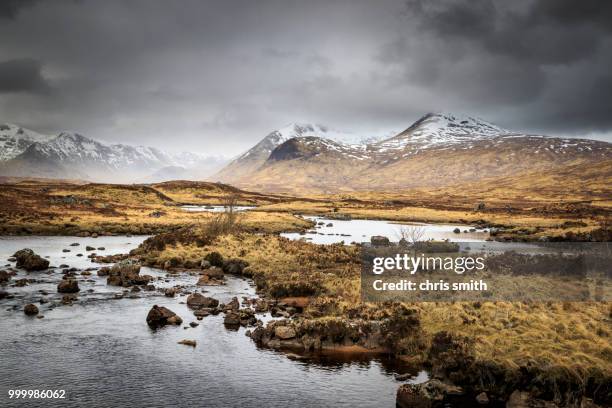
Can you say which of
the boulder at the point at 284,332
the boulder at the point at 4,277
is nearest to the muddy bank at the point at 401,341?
the boulder at the point at 284,332

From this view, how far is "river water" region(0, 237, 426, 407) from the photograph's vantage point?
22.0m

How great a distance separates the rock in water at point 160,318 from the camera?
3247 centimetres

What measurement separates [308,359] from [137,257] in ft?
122

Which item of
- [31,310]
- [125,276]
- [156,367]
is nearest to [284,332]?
[156,367]

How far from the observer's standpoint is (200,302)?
1480 inches

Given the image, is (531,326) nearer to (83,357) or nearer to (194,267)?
(83,357)

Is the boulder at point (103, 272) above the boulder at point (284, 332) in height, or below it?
above

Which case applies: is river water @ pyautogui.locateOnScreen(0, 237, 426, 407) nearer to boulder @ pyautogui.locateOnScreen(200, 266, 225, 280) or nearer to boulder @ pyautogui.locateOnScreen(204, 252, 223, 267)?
boulder @ pyautogui.locateOnScreen(200, 266, 225, 280)

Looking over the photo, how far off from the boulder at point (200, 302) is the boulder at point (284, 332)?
8555mm

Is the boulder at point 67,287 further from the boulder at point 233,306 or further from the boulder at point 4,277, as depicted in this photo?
the boulder at point 233,306

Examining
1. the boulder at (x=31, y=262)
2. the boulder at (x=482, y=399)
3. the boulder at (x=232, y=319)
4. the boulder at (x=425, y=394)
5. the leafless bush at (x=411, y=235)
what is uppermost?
the leafless bush at (x=411, y=235)

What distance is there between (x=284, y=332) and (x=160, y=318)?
869cm

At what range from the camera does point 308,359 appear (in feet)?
90.3

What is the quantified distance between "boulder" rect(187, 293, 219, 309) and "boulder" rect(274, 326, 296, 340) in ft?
28.1
